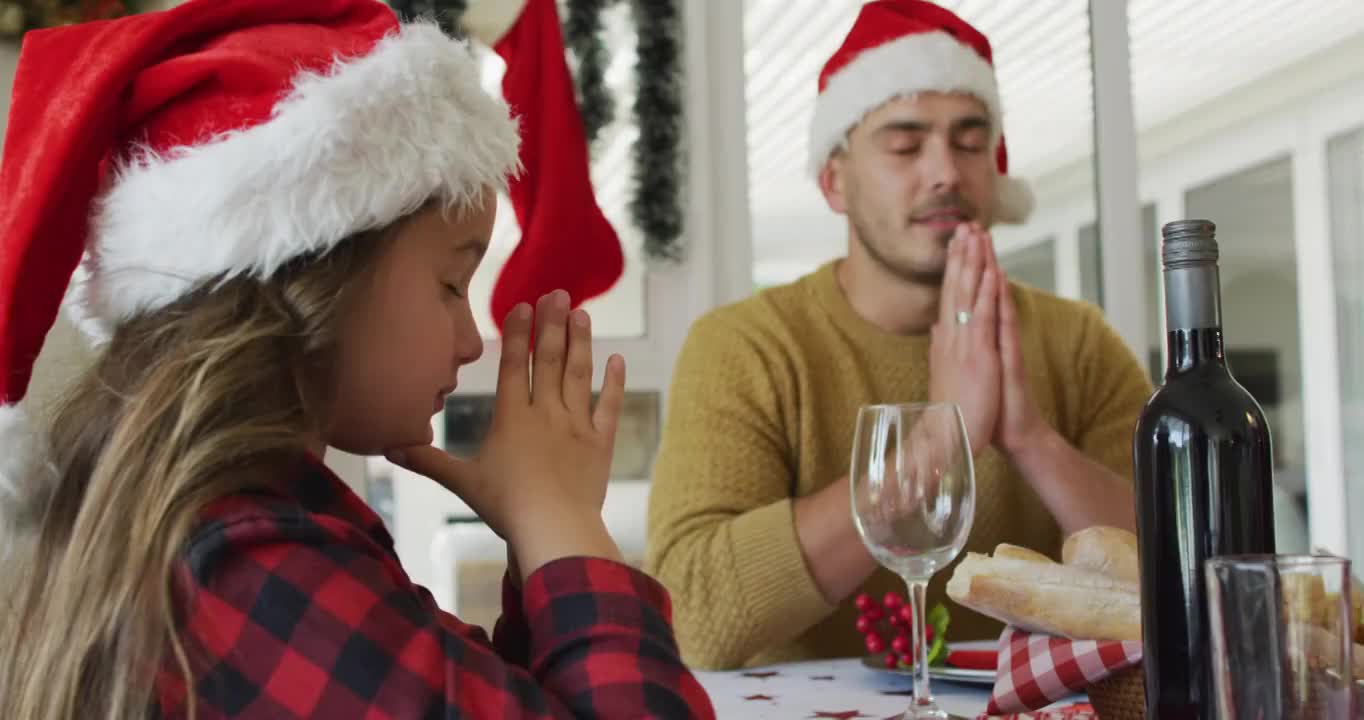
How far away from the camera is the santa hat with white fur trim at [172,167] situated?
2.47 ft

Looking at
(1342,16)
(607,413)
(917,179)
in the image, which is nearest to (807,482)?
(917,179)

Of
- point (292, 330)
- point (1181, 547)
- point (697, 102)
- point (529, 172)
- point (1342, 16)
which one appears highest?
point (1342, 16)

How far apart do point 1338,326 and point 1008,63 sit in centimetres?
180

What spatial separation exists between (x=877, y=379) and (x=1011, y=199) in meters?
0.43

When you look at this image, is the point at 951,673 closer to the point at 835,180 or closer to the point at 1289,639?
the point at 1289,639

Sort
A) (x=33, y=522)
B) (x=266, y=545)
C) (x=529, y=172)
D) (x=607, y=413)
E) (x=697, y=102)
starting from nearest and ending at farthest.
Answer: (x=266, y=545) → (x=33, y=522) → (x=607, y=413) → (x=529, y=172) → (x=697, y=102)

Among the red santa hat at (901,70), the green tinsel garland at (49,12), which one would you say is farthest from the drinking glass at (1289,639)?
the green tinsel garland at (49,12)

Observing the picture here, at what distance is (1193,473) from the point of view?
26.7 inches

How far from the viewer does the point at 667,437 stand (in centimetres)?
165

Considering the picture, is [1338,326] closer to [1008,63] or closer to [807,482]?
[1008,63]

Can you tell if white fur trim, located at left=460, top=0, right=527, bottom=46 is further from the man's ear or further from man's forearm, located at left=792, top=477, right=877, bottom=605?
man's forearm, located at left=792, top=477, right=877, bottom=605

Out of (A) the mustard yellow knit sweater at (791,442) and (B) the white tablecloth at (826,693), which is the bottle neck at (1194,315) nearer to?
(B) the white tablecloth at (826,693)

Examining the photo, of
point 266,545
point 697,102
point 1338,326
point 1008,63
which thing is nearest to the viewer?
point 266,545

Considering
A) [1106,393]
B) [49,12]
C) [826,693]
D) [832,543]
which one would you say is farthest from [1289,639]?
[49,12]
